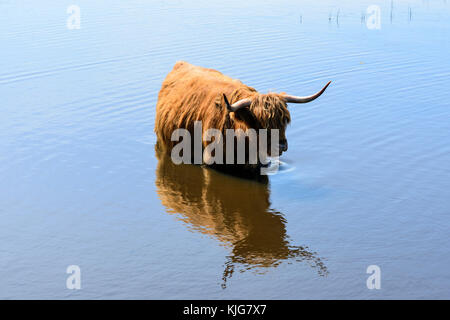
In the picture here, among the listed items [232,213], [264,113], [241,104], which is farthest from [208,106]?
[232,213]

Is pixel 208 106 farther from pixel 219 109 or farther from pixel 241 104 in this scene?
pixel 241 104

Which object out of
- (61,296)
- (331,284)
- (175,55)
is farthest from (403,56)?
(61,296)

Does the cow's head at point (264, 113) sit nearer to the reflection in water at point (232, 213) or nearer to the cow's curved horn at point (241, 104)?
the cow's curved horn at point (241, 104)

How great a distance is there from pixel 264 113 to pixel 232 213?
1.05 metres

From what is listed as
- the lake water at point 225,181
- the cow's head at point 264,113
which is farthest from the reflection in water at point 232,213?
the cow's head at point 264,113

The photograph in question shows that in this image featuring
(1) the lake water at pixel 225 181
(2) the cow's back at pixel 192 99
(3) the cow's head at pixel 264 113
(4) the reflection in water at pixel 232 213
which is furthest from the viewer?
(2) the cow's back at pixel 192 99

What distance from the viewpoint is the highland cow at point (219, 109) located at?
6605mm

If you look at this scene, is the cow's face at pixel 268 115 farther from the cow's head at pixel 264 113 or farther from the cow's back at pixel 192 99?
the cow's back at pixel 192 99

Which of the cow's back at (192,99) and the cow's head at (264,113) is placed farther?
the cow's back at (192,99)

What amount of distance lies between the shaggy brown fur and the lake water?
48 cm

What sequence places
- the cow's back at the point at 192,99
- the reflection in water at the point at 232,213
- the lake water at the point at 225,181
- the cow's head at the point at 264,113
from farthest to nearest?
Answer: the cow's back at the point at 192,99
the cow's head at the point at 264,113
the reflection in water at the point at 232,213
the lake water at the point at 225,181

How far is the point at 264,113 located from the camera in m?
6.55

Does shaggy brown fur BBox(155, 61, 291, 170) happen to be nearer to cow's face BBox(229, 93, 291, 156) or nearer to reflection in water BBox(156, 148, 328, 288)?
cow's face BBox(229, 93, 291, 156)

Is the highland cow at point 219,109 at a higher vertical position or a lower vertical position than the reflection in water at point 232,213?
higher
